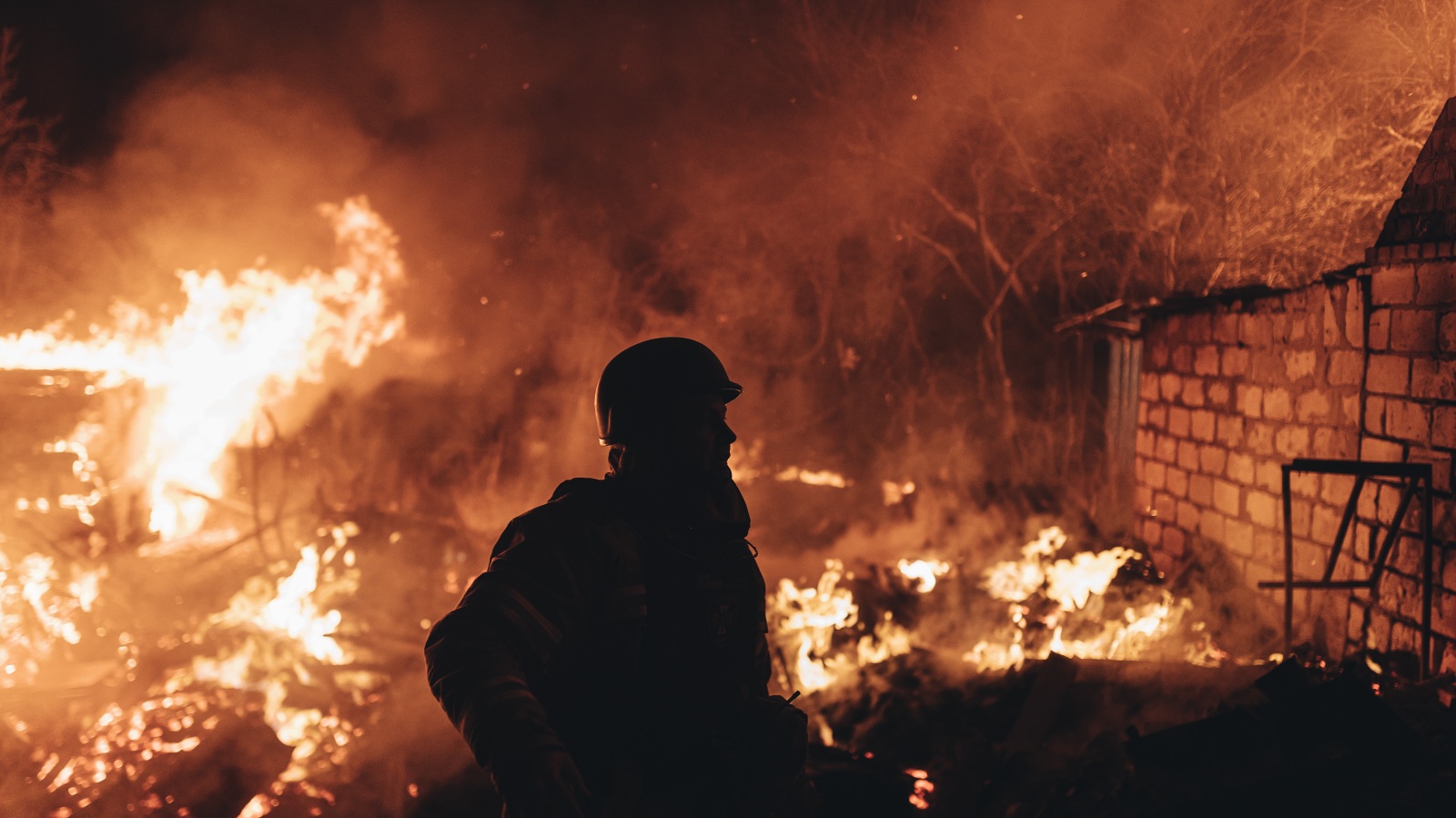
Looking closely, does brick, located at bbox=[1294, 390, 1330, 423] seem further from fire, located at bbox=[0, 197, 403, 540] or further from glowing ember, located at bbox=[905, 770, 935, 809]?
fire, located at bbox=[0, 197, 403, 540]

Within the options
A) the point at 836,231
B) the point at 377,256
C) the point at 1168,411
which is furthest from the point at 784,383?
the point at 1168,411

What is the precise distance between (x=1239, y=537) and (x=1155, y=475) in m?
1.53

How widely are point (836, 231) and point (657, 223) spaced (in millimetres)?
3710

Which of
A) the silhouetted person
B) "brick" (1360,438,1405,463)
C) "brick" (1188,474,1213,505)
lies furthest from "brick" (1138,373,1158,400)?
the silhouetted person

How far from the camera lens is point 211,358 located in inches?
416

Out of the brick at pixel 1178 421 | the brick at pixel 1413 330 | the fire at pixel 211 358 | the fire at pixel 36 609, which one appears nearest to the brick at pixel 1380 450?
the brick at pixel 1413 330

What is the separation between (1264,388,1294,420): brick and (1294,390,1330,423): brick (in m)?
0.09

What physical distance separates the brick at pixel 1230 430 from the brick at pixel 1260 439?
0.39 feet

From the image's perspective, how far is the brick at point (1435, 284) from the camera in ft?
15.9

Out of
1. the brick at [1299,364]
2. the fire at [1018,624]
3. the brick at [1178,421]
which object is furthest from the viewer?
the brick at [1178,421]

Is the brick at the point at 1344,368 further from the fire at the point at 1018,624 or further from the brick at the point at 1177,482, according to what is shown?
the fire at the point at 1018,624

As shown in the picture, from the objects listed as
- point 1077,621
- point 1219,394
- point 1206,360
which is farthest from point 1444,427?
point 1077,621

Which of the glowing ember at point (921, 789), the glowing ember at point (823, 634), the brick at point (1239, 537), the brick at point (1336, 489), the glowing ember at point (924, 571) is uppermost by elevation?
the brick at point (1336, 489)

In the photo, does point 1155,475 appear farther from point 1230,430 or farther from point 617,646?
point 617,646
